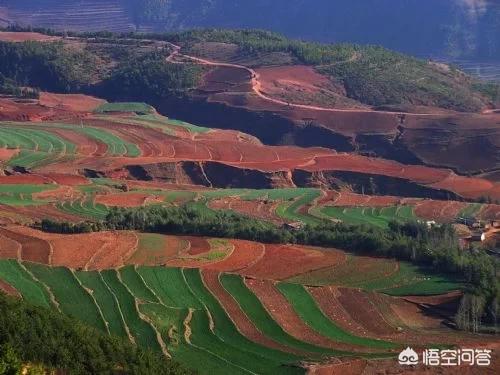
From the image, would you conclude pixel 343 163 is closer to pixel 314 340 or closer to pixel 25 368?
pixel 314 340

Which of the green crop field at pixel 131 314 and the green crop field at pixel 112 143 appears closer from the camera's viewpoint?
the green crop field at pixel 131 314

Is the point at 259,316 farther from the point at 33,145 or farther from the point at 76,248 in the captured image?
the point at 33,145

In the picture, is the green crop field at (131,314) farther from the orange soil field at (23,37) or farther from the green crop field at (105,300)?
the orange soil field at (23,37)

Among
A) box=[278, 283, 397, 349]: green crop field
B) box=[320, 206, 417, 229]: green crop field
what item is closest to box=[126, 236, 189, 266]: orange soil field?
box=[278, 283, 397, 349]: green crop field

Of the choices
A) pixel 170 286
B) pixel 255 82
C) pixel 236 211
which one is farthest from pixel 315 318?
pixel 255 82

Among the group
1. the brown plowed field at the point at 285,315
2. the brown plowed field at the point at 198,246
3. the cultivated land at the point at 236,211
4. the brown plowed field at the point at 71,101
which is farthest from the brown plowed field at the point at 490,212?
the brown plowed field at the point at 71,101

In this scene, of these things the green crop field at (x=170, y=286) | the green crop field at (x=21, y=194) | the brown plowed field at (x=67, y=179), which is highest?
the green crop field at (x=170, y=286)

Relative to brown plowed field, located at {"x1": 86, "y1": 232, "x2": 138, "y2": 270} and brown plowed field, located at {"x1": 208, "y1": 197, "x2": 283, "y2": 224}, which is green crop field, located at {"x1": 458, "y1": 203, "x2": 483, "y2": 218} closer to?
brown plowed field, located at {"x1": 208, "y1": 197, "x2": 283, "y2": 224}
